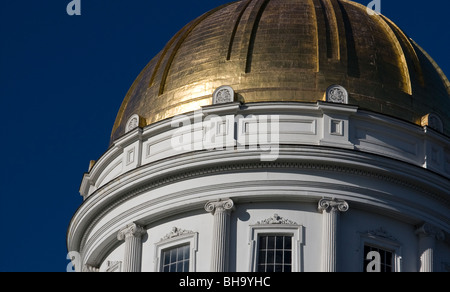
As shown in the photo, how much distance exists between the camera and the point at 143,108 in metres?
60.3

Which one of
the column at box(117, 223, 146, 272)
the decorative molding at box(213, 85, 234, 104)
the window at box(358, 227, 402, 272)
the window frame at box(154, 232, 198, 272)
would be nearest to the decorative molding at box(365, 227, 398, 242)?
the window at box(358, 227, 402, 272)

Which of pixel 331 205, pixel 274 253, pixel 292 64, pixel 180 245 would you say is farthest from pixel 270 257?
pixel 292 64

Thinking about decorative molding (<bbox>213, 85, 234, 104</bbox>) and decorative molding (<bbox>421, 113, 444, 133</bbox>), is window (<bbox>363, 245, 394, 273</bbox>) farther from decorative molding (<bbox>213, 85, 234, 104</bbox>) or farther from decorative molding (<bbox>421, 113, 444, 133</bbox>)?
decorative molding (<bbox>213, 85, 234, 104</bbox>)

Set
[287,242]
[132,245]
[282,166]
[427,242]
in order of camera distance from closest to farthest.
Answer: [287,242]
[282,166]
[427,242]
[132,245]

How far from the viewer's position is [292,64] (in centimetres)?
5856

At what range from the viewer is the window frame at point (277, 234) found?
54969 millimetres

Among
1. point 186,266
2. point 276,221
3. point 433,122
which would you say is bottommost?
point 186,266

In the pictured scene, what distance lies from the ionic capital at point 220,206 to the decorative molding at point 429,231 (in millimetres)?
6516

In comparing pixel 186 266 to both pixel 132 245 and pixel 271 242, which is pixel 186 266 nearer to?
pixel 132 245

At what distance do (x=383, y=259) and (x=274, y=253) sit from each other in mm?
3736

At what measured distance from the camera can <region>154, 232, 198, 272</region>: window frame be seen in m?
55.7

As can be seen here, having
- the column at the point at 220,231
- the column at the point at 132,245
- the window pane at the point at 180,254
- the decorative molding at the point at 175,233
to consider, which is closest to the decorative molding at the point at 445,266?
the column at the point at 220,231

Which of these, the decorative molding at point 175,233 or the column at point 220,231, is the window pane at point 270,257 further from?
the decorative molding at point 175,233

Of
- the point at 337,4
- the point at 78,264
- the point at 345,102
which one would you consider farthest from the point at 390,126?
the point at 78,264
